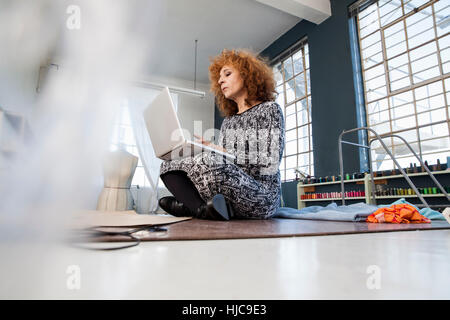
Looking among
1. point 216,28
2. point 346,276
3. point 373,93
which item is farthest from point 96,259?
point 216,28

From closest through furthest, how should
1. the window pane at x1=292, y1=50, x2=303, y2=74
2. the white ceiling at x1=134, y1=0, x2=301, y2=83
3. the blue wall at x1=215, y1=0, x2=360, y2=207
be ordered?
the blue wall at x1=215, y1=0, x2=360, y2=207
the white ceiling at x1=134, y1=0, x2=301, y2=83
the window pane at x1=292, y1=50, x2=303, y2=74

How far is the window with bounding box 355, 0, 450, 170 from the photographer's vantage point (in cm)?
231

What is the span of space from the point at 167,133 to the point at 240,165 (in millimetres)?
339

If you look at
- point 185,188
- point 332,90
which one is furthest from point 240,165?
point 332,90

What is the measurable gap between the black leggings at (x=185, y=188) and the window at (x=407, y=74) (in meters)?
1.96

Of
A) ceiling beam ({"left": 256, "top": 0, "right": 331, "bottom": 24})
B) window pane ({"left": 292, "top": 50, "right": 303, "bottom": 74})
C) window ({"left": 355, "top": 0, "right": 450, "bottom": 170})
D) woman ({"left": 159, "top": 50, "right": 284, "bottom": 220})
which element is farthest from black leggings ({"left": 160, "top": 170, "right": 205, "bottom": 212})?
window pane ({"left": 292, "top": 50, "right": 303, "bottom": 74})

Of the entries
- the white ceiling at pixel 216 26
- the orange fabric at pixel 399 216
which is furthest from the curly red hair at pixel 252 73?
the white ceiling at pixel 216 26

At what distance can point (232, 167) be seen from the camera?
0.98 m

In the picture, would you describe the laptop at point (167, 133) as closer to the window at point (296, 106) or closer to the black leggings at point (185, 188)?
the black leggings at point (185, 188)

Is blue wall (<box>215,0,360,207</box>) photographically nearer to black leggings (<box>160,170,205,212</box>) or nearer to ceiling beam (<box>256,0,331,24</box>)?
ceiling beam (<box>256,0,331,24</box>)

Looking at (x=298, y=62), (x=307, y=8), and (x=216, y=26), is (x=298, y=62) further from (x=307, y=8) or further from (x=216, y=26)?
(x=216, y=26)

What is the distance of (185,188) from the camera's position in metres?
1.12
